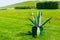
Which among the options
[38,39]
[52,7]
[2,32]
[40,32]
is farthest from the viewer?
[52,7]

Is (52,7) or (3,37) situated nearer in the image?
(3,37)

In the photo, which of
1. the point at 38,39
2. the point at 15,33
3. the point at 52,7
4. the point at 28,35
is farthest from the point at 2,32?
the point at 52,7

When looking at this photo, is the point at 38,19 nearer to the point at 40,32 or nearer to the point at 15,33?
the point at 40,32

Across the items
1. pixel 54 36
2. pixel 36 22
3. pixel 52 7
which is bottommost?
pixel 52 7

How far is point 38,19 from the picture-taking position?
10.6m

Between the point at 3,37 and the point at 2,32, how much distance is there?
1.20 m

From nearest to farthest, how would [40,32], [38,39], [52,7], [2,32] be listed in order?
1. [38,39]
2. [40,32]
3. [2,32]
4. [52,7]

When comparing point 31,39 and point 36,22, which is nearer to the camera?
point 31,39

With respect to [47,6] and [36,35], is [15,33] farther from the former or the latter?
[47,6]

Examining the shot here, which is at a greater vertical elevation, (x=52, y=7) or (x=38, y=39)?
(x=38, y=39)

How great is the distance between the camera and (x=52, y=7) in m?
37.0

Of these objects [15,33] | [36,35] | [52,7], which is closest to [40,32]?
[36,35]

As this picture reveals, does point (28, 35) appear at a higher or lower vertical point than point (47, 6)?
higher

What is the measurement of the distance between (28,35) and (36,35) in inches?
18.3
